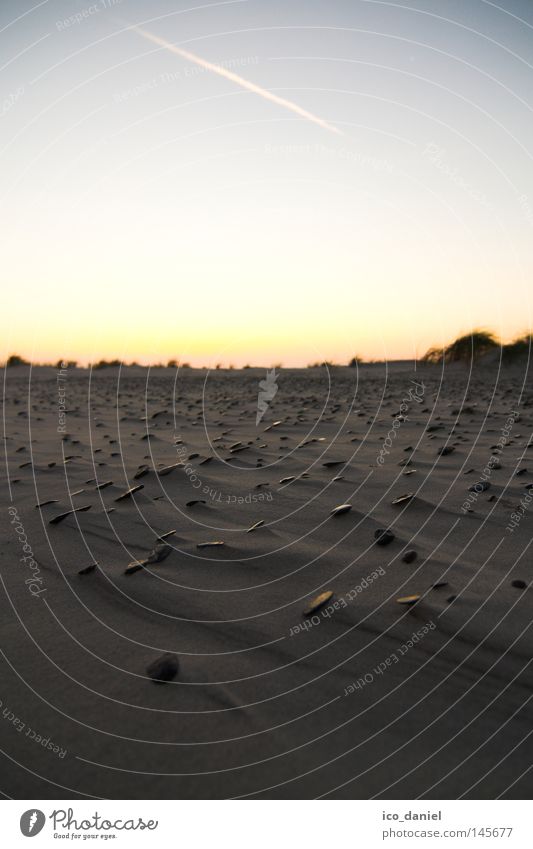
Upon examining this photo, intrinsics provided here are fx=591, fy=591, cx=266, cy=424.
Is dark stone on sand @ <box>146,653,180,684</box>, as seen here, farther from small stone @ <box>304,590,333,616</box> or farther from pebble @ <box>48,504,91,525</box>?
pebble @ <box>48,504,91,525</box>

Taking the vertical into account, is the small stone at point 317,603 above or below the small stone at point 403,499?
below

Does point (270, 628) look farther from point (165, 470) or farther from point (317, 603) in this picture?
point (165, 470)

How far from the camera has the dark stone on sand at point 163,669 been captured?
100 inches

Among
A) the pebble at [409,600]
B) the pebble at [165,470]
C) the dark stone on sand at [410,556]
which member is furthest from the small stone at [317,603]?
the pebble at [165,470]

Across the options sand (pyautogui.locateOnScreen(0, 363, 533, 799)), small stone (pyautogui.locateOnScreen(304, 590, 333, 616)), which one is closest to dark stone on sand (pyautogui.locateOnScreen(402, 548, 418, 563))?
sand (pyautogui.locateOnScreen(0, 363, 533, 799))

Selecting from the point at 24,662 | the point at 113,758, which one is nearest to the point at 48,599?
the point at 24,662

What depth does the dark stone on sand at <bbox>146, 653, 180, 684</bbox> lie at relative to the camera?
254 cm

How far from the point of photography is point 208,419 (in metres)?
10.7

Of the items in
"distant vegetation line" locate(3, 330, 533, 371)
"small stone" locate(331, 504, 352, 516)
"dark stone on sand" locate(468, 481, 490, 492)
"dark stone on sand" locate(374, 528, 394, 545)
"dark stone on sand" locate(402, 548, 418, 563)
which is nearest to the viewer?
"dark stone on sand" locate(402, 548, 418, 563)

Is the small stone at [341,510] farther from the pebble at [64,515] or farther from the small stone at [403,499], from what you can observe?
the pebble at [64,515]

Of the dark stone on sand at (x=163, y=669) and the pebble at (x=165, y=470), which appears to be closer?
the dark stone on sand at (x=163, y=669)

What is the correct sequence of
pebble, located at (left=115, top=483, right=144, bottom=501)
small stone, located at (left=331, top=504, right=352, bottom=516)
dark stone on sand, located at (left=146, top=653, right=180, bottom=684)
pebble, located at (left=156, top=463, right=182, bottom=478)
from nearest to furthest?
dark stone on sand, located at (left=146, top=653, right=180, bottom=684)
small stone, located at (left=331, top=504, right=352, bottom=516)
pebble, located at (left=115, top=483, right=144, bottom=501)
pebble, located at (left=156, top=463, right=182, bottom=478)

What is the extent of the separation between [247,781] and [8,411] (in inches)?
523

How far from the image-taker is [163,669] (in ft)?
8.43
